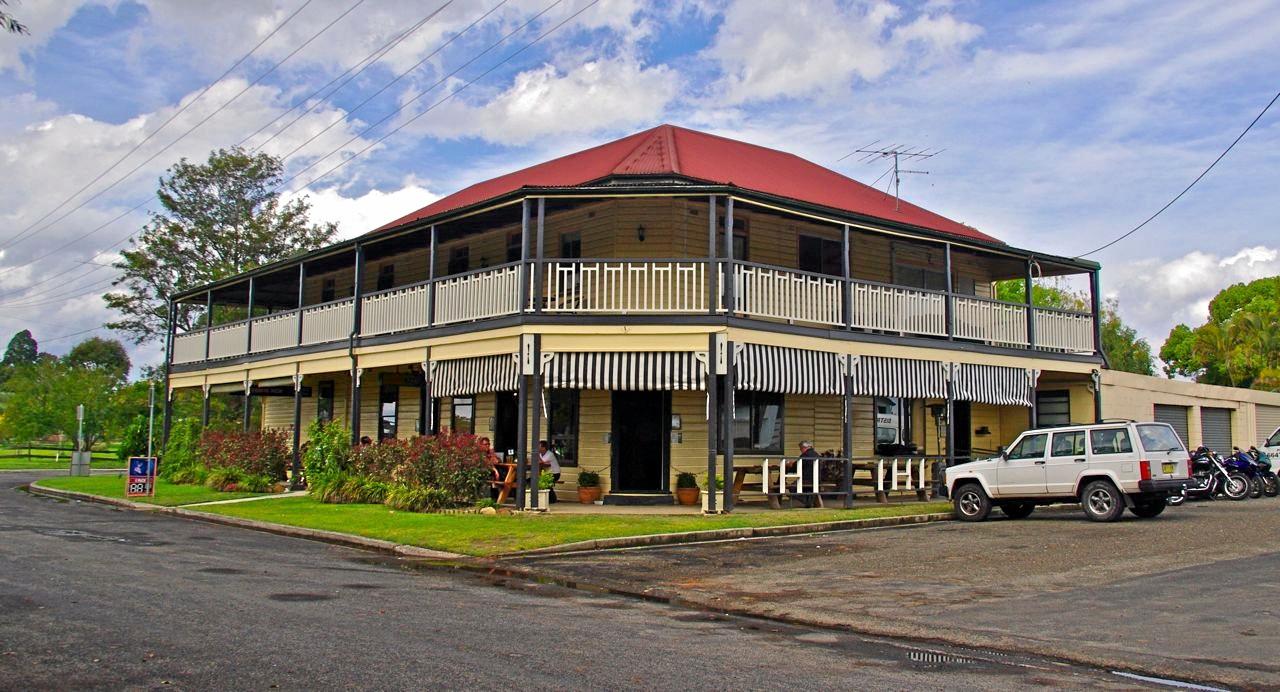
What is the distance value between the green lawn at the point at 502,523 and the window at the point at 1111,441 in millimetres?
3282

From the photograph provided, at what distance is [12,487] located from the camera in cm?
3045

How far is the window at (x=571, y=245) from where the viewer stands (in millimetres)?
23125

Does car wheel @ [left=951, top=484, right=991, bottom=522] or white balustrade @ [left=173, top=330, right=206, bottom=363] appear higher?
white balustrade @ [left=173, top=330, right=206, bottom=363]

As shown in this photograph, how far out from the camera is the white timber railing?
31750 mm

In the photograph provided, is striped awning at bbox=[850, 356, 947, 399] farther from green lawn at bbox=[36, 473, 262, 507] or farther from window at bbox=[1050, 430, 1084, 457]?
green lawn at bbox=[36, 473, 262, 507]

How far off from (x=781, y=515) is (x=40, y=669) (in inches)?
527

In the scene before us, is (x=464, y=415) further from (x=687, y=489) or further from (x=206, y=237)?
(x=206, y=237)

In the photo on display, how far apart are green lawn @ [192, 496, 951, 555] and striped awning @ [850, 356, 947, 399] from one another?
2290mm

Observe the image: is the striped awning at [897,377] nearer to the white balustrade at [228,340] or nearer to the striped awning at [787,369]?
→ the striped awning at [787,369]

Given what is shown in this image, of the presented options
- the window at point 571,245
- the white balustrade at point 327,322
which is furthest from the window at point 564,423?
the white balustrade at point 327,322

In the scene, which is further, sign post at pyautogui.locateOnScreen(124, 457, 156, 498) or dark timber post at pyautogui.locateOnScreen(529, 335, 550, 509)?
sign post at pyautogui.locateOnScreen(124, 457, 156, 498)

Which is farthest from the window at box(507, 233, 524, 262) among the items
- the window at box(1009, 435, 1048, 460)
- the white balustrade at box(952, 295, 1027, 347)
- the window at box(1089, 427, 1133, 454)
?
the window at box(1089, 427, 1133, 454)

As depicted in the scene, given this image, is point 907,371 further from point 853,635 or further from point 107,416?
point 107,416

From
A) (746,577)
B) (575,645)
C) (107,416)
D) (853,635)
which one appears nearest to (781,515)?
(746,577)
